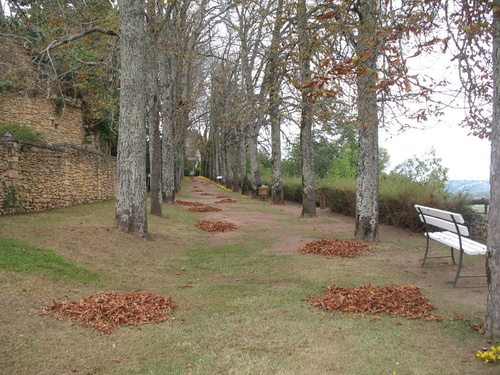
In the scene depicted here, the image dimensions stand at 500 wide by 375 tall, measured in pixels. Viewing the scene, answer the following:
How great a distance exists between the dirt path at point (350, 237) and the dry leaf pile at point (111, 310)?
3.86 m

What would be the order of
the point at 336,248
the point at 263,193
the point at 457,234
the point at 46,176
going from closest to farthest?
the point at 457,234 → the point at 336,248 → the point at 46,176 → the point at 263,193

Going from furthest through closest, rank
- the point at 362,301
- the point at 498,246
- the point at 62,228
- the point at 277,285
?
Result: the point at 62,228 < the point at 277,285 < the point at 362,301 < the point at 498,246

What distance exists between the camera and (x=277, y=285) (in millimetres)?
6180

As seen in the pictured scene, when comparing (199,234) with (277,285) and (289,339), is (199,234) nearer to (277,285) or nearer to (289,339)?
(277,285)

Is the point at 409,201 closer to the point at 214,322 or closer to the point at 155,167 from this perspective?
the point at 155,167

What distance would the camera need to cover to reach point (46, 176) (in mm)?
12141

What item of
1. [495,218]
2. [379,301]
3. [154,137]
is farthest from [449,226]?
[154,137]

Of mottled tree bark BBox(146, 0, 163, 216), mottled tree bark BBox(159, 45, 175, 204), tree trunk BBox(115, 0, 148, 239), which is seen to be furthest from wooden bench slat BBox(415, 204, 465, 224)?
mottled tree bark BBox(159, 45, 175, 204)

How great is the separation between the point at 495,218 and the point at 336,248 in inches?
195

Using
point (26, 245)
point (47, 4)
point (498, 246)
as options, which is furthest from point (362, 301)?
point (47, 4)

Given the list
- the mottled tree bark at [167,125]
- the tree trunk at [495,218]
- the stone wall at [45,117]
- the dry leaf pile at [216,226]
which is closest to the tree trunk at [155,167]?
the dry leaf pile at [216,226]

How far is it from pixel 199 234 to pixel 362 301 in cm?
728

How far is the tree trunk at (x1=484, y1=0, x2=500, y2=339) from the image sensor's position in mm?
3711

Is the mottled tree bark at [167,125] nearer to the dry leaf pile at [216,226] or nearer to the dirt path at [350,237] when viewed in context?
Result: the dirt path at [350,237]
